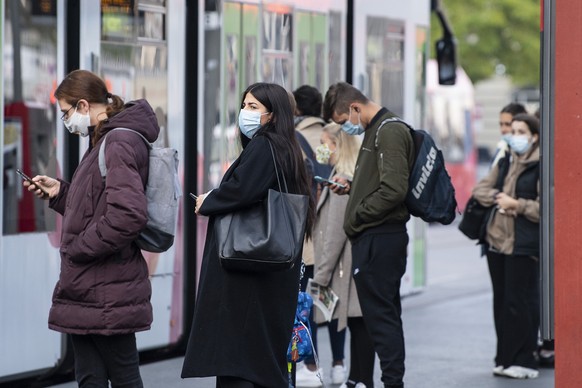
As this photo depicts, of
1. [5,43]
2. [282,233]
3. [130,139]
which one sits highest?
[5,43]

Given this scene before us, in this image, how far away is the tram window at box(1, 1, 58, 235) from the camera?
721cm

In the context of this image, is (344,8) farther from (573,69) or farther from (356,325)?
(573,69)

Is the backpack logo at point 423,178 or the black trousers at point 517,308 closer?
the backpack logo at point 423,178

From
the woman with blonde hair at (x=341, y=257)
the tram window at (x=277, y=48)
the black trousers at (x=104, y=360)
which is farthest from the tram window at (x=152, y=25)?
the black trousers at (x=104, y=360)

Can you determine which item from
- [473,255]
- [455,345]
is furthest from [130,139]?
[473,255]

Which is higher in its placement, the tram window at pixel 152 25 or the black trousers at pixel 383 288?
the tram window at pixel 152 25

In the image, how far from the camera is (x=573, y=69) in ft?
16.8

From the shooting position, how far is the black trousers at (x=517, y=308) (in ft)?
27.3

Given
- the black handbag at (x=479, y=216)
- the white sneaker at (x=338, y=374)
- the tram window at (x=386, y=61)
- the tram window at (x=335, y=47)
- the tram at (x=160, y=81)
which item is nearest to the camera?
the tram at (x=160, y=81)

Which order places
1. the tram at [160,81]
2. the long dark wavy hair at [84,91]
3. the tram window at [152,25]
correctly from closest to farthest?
the long dark wavy hair at [84,91], the tram at [160,81], the tram window at [152,25]

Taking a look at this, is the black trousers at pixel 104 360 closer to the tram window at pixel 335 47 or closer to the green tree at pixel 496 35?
the tram window at pixel 335 47

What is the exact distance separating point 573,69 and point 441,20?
7508 mm

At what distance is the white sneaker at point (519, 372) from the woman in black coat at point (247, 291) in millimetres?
3149

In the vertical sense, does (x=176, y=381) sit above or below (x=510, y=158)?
below
